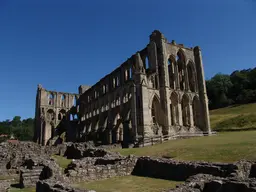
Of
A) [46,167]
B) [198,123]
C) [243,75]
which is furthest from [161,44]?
[243,75]

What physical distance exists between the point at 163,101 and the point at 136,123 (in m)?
6.62

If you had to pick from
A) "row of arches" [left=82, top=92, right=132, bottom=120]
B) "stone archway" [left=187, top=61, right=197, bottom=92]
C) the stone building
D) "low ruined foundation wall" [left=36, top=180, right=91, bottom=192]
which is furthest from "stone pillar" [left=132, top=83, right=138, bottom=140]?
"low ruined foundation wall" [left=36, top=180, right=91, bottom=192]

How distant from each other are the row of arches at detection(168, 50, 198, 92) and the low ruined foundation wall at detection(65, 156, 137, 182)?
1015 inches

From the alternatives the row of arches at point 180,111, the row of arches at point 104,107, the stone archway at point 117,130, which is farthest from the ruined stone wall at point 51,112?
the row of arches at point 180,111

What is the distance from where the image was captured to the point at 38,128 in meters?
59.7

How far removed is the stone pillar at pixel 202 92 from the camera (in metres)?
38.3

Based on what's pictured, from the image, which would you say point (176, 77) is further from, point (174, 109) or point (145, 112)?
point (145, 112)

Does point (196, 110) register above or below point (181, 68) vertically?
below

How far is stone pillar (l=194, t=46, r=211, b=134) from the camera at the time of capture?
3834cm

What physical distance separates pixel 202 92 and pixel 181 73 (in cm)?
535

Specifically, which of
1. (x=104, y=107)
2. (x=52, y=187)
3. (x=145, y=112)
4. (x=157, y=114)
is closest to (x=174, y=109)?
(x=157, y=114)

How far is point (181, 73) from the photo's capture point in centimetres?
4206

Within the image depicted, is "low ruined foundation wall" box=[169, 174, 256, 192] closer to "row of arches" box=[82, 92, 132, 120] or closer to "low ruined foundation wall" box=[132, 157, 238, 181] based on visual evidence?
"low ruined foundation wall" box=[132, 157, 238, 181]

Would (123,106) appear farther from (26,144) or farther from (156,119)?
(26,144)
